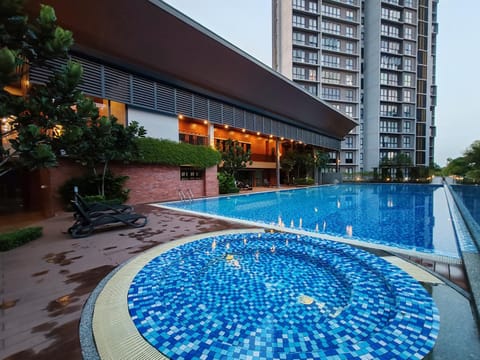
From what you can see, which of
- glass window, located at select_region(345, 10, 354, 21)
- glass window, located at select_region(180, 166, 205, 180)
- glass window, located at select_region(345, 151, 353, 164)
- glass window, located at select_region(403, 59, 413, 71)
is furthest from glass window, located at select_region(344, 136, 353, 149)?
glass window, located at select_region(180, 166, 205, 180)

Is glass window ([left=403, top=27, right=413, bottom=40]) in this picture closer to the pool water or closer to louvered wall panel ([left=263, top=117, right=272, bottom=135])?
louvered wall panel ([left=263, top=117, right=272, bottom=135])

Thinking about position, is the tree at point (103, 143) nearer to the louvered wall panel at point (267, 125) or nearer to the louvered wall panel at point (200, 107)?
the louvered wall panel at point (200, 107)

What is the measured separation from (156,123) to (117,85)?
113 inches

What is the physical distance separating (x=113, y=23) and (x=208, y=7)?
84812 millimetres

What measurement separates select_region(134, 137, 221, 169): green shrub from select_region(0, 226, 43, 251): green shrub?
6440 mm

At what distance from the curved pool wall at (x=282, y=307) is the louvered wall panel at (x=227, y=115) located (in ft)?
49.0

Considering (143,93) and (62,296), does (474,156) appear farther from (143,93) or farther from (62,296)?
(62,296)

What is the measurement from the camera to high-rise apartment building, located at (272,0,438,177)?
37.2 metres

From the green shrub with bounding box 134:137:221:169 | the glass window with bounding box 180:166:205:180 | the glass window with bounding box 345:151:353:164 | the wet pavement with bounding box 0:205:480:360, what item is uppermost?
the glass window with bounding box 345:151:353:164

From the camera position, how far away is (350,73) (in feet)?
130

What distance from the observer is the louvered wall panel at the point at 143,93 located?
1262 centimetres

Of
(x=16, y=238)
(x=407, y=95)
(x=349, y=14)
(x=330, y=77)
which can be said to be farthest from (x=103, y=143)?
(x=407, y=95)

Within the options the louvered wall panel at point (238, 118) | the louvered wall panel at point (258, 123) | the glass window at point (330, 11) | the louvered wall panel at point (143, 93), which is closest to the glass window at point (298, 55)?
the glass window at point (330, 11)

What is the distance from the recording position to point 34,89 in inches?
188
